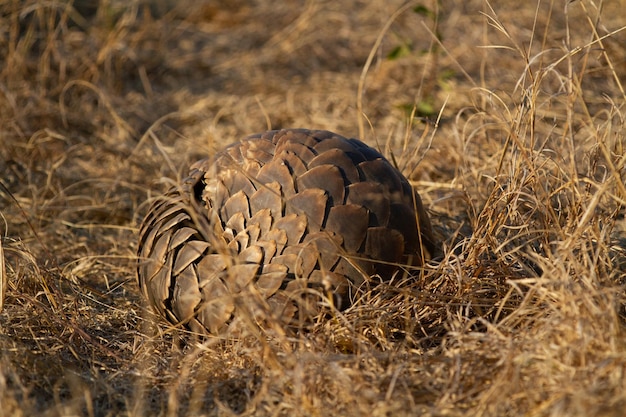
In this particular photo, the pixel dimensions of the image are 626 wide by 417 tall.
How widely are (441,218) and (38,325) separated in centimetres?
138

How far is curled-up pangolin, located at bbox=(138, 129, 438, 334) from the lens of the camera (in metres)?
1.99

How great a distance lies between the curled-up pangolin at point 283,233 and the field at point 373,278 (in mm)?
78

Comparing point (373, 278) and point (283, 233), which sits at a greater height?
point (283, 233)

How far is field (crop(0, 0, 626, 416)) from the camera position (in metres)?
1.77

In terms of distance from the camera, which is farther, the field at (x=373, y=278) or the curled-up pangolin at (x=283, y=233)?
the curled-up pangolin at (x=283, y=233)

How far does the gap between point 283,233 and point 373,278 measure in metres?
0.27

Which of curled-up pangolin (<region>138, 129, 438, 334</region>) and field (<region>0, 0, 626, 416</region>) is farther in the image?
curled-up pangolin (<region>138, 129, 438, 334</region>)

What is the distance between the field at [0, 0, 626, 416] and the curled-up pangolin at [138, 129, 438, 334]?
78 millimetres

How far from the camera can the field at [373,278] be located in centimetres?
177

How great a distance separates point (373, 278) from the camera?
81.3 inches

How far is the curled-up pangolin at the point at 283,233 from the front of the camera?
1.99 metres

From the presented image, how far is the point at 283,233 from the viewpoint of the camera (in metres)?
2.00

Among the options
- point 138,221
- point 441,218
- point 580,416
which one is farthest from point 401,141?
point 580,416

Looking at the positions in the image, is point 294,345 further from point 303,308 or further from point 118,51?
point 118,51
